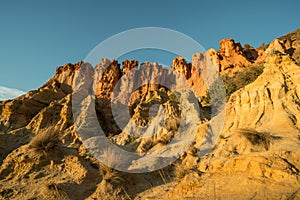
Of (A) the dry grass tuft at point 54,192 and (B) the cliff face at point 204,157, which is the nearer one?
(B) the cliff face at point 204,157

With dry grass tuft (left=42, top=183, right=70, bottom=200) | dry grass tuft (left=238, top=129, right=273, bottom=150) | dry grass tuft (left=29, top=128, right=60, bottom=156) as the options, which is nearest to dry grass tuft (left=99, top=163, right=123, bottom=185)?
dry grass tuft (left=42, top=183, right=70, bottom=200)

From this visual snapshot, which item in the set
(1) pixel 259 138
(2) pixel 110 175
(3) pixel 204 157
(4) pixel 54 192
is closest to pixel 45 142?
(4) pixel 54 192

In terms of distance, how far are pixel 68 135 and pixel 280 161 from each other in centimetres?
1444

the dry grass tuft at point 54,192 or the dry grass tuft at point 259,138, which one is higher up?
the dry grass tuft at point 259,138

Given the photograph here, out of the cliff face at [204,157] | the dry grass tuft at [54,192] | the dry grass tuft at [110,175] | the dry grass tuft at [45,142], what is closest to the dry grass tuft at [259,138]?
the cliff face at [204,157]

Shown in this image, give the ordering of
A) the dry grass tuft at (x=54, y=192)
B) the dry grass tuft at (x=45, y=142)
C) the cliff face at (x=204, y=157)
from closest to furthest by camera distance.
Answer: the cliff face at (x=204, y=157) < the dry grass tuft at (x=54, y=192) < the dry grass tuft at (x=45, y=142)

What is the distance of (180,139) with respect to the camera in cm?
1185

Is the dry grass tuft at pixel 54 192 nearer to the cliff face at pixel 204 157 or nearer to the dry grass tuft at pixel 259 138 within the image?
the cliff face at pixel 204 157

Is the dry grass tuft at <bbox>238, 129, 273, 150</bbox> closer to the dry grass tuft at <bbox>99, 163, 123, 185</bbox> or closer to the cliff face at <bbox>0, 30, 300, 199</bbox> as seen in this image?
the cliff face at <bbox>0, 30, 300, 199</bbox>

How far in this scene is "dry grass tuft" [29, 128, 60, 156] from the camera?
921cm

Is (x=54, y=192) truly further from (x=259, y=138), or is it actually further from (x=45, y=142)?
(x=259, y=138)

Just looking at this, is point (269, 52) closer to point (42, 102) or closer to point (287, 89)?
point (287, 89)

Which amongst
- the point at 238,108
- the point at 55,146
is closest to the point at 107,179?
the point at 55,146

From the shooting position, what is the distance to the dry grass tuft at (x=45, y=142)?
9211 mm
